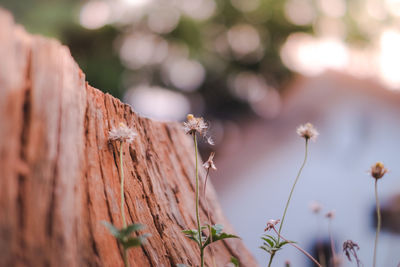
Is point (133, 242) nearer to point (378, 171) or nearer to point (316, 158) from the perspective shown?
point (378, 171)

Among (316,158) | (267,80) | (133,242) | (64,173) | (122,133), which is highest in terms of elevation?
(267,80)

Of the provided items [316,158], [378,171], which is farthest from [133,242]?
[316,158]

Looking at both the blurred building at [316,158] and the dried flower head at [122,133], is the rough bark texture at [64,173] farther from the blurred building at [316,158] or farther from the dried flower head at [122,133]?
the blurred building at [316,158]

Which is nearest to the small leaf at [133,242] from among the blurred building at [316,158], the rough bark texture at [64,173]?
the rough bark texture at [64,173]

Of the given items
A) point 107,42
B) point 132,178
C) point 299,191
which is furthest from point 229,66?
point 132,178

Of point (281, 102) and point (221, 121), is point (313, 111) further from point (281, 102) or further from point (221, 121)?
point (221, 121)
